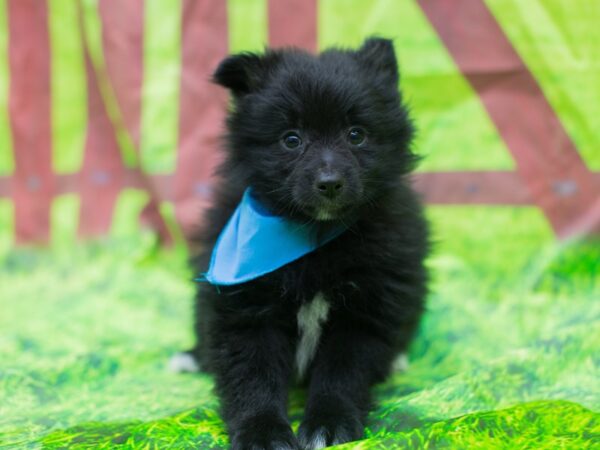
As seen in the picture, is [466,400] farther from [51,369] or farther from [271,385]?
[51,369]

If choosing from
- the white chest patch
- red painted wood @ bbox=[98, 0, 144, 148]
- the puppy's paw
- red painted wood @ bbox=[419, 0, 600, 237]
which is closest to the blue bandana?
the white chest patch

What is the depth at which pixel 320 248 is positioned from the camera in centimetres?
311

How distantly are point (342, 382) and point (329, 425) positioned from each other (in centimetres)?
27

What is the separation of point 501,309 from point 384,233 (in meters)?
1.59

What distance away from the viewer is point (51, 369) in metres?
3.65

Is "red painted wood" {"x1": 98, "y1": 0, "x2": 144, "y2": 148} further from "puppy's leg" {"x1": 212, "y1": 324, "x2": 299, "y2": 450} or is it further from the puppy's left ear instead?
"puppy's leg" {"x1": 212, "y1": 324, "x2": 299, "y2": 450}

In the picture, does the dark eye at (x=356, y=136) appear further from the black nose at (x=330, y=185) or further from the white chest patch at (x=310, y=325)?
the white chest patch at (x=310, y=325)

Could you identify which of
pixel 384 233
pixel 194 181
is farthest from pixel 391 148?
pixel 194 181

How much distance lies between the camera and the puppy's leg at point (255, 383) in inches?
101

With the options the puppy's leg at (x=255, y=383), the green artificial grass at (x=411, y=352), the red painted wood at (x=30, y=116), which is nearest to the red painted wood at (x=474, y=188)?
the green artificial grass at (x=411, y=352)

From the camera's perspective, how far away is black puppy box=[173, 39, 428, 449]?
288 centimetres

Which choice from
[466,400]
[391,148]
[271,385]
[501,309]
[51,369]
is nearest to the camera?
[271,385]

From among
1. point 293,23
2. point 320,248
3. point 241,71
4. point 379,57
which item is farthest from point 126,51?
point 320,248

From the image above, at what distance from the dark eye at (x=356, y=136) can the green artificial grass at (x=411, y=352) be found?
1.18 m
